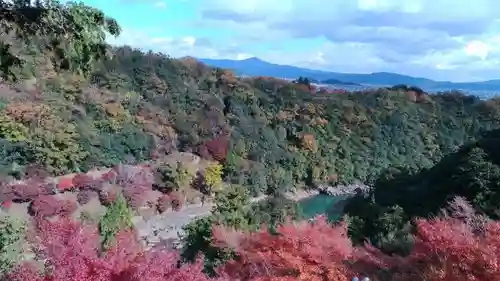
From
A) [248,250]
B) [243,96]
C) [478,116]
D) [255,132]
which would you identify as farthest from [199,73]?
[248,250]

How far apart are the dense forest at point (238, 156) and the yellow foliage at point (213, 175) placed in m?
0.32

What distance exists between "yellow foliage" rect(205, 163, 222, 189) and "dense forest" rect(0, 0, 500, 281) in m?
0.32

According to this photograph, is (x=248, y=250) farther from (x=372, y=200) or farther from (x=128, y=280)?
(x=372, y=200)

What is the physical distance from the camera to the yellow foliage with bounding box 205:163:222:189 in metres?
40.0

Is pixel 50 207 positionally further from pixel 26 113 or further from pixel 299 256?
pixel 299 256

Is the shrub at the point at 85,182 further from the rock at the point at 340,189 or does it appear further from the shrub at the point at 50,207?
the rock at the point at 340,189

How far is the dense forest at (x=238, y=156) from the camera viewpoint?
7.60 meters

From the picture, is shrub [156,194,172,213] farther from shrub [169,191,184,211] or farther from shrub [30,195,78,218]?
shrub [30,195,78,218]

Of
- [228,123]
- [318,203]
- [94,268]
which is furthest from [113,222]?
[228,123]

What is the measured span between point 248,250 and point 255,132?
36.5 m

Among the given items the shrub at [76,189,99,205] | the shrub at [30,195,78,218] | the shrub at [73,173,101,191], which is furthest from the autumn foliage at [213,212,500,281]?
the shrub at [73,173,101,191]

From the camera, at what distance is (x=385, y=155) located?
5741 cm

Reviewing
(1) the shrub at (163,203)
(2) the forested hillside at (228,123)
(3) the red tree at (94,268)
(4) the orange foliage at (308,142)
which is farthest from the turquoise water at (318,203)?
(3) the red tree at (94,268)

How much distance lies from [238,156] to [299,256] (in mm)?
33835
